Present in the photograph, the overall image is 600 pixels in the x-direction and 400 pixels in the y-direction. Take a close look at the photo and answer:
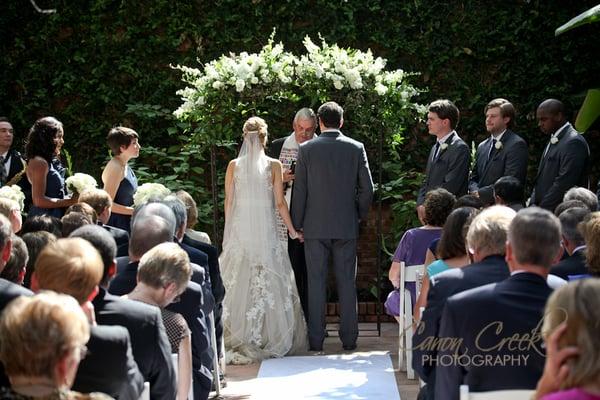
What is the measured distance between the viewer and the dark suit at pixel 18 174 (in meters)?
7.79

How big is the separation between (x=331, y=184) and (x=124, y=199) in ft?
5.15

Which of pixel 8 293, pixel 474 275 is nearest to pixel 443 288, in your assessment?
pixel 474 275

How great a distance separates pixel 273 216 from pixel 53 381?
5394 millimetres

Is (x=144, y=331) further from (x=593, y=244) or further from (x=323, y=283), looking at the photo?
(x=323, y=283)

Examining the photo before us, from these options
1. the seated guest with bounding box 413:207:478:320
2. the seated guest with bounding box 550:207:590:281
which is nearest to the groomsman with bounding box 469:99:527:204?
the seated guest with bounding box 550:207:590:281

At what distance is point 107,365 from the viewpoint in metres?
3.35

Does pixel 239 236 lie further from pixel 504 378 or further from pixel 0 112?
pixel 504 378

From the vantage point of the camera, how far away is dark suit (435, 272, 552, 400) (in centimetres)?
352

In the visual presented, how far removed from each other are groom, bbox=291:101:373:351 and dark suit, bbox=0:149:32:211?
200cm

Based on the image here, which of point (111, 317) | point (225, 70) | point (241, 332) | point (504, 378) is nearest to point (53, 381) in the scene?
point (111, 317)

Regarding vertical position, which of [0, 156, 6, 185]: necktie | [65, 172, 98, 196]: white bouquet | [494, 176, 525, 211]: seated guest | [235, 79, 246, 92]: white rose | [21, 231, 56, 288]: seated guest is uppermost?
[235, 79, 246, 92]: white rose

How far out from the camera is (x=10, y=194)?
6562mm

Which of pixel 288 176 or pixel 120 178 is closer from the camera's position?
pixel 120 178

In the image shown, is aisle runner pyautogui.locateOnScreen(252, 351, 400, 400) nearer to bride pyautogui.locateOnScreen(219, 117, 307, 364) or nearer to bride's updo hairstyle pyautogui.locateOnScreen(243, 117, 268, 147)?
bride pyautogui.locateOnScreen(219, 117, 307, 364)
